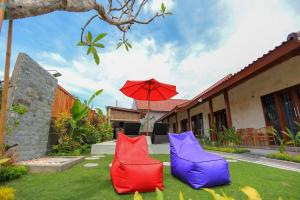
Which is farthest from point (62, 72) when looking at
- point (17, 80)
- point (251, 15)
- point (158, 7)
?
point (251, 15)

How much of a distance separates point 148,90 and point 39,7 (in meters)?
6.29

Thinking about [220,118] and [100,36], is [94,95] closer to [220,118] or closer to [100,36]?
[100,36]

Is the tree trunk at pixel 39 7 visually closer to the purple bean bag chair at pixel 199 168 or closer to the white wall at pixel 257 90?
the purple bean bag chair at pixel 199 168

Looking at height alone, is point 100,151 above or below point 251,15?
below

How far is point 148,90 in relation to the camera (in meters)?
7.62

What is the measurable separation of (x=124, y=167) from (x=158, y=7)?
3.27 m

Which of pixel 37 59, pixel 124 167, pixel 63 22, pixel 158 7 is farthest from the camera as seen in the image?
pixel 37 59

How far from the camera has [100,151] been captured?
24.1ft

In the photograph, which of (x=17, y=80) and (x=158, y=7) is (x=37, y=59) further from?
(x=158, y=7)

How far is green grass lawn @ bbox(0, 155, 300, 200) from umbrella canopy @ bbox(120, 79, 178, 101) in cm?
376

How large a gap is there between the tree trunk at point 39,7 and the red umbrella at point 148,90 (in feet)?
16.7

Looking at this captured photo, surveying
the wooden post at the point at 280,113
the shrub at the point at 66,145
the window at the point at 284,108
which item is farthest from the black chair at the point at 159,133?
the wooden post at the point at 280,113

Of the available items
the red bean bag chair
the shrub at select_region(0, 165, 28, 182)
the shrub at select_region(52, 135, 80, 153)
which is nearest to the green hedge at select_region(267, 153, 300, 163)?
the red bean bag chair

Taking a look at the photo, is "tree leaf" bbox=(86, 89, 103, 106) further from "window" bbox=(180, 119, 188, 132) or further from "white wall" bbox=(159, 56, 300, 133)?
"window" bbox=(180, 119, 188, 132)
